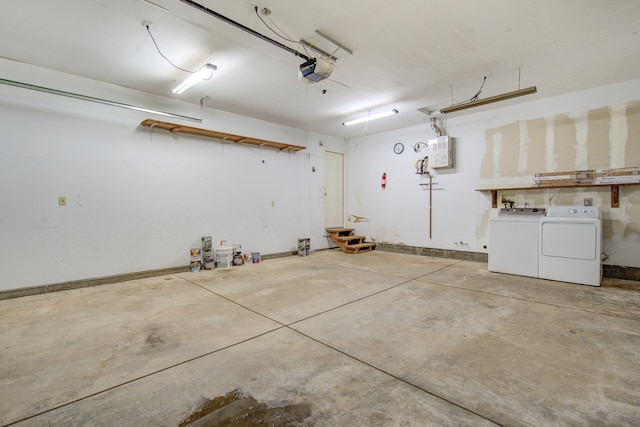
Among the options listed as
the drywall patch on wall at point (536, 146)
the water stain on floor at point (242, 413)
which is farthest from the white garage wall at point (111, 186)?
the drywall patch on wall at point (536, 146)

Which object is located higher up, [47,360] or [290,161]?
[290,161]

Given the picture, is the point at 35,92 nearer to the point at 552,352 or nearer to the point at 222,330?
the point at 222,330

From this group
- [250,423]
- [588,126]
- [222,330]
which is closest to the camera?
[250,423]

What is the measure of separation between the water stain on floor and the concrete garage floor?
0.5 inches

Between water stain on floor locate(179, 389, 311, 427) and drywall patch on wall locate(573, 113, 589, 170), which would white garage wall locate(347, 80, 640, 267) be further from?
water stain on floor locate(179, 389, 311, 427)

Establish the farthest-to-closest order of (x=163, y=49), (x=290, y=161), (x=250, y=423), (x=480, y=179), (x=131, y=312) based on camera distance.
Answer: (x=290, y=161)
(x=480, y=179)
(x=163, y=49)
(x=131, y=312)
(x=250, y=423)

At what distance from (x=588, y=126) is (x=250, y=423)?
602cm

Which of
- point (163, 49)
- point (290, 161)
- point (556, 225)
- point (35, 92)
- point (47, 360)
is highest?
point (163, 49)

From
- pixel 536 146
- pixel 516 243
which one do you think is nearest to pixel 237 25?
pixel 516 243

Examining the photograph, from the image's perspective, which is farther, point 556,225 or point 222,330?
point 556,225

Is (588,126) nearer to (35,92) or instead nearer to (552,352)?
(552,352)

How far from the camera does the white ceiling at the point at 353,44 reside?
8.63 ft

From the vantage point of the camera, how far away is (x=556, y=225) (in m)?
4.12

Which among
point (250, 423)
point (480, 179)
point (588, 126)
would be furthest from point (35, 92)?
point (588, 126)
